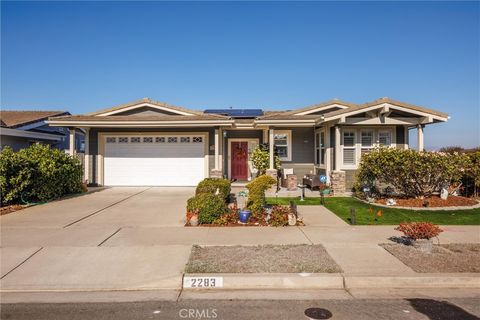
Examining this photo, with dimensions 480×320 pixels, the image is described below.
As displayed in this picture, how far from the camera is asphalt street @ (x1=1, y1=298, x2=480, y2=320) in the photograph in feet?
12.5

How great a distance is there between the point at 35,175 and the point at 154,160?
5889 mm

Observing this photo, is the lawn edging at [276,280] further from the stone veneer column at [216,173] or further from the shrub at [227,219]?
the stone veneer column at [216,173]

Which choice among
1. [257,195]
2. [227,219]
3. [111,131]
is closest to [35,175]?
[111,131]

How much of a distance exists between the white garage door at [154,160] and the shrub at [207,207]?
784 cm

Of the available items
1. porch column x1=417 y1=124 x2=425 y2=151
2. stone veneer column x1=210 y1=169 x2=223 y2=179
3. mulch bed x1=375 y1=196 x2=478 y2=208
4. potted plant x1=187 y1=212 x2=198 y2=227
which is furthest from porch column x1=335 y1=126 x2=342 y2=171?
potted plant x1=187 y1=212 x2=198 y2=227

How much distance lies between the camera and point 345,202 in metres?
11.5

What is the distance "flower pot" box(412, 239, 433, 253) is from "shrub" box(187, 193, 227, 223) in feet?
14.5

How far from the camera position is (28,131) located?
731 inches

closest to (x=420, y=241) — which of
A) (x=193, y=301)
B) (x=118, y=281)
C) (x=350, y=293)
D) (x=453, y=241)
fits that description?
(x=453, y=241)

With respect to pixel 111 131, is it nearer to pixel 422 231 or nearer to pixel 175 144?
pixel 175 144

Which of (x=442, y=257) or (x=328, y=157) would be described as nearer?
(x=442, y=257)

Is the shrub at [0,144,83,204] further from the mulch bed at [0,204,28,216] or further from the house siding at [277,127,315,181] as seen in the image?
the house siding at [277,127,315,181]

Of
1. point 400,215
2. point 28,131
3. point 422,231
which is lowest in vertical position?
point 400,215

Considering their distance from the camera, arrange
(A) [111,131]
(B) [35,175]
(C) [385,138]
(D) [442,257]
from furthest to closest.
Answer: (A) [111,131] < (C) [385,138] < (B) [35,175] < (D) [442,257]
